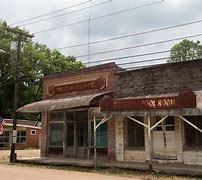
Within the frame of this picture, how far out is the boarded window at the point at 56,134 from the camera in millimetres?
26702

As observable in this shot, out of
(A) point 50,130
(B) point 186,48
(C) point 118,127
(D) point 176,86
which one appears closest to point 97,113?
(C) point 118,127

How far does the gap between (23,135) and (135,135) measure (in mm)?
29426

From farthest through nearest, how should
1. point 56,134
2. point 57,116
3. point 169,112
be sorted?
point 57,116, point 56,134, point 169,112

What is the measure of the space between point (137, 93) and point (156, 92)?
127cm

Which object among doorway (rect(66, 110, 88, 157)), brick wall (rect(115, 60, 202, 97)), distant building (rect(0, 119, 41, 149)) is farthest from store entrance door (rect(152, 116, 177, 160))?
distant building (rect(0, 119, 41, 149))

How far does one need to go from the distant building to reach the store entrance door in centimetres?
2850

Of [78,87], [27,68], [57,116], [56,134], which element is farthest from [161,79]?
[27,68]

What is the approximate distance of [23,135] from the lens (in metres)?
49.2

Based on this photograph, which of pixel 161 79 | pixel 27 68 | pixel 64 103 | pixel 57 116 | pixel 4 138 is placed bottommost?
pixel 4 138

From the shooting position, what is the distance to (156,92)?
2117 cm

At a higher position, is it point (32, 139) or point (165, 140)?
point (32, 139)

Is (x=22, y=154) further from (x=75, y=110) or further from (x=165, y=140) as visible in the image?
(x=165, y=140)

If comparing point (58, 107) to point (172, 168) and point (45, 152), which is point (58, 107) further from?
point (172, 168)

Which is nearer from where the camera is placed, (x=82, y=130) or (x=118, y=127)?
(x=118, y=127)
